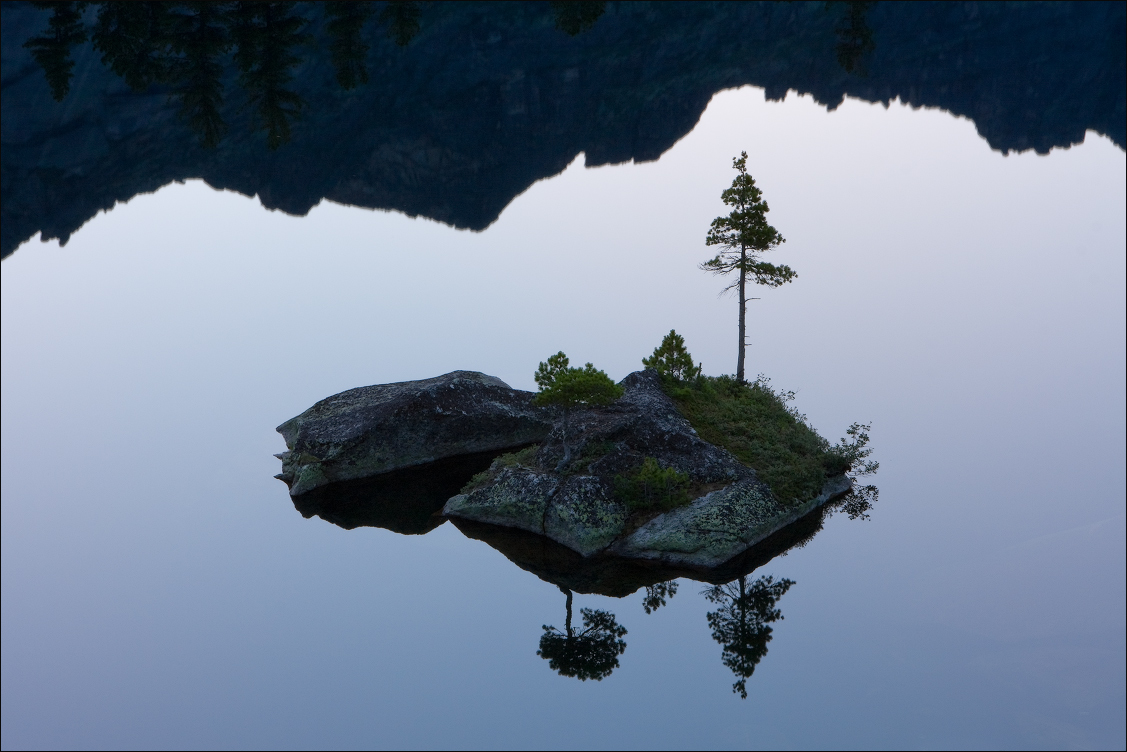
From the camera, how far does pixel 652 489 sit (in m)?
31.9

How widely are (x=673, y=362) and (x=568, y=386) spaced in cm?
765

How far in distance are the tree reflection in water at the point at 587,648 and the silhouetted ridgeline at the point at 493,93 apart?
A: 3137cm

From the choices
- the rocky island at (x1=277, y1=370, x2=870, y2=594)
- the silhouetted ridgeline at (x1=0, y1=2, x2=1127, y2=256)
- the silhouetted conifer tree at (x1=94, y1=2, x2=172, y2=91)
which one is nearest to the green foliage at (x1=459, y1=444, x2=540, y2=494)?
the rocky island at (x1=277, y1=370, x2=870, y2=594)

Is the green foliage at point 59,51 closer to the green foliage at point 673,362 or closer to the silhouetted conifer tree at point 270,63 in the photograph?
the silhouetted conifer tree at point 270,63

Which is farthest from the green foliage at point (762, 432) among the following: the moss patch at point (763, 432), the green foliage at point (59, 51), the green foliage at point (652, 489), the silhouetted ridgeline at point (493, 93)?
the green foliage at point (59, 51)

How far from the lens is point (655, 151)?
75.8 meters

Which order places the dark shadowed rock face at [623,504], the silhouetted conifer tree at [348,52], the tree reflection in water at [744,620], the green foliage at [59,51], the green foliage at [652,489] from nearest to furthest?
the tree reflection in water at [744,620]
the dark shadowed rock face at [623,504]
the green foliage at [652,489]
the green foliage at [59,51]
the silhouetted conifer tree at [348,52]

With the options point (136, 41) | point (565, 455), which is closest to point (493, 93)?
point (136, 41)

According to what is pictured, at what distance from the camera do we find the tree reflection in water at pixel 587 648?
2506 cm

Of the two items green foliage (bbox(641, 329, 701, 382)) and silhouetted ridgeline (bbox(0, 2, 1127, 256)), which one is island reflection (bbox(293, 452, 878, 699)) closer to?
green foliage (bbox(641, 329, 701, 382))

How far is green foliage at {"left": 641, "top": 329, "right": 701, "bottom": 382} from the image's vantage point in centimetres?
3906

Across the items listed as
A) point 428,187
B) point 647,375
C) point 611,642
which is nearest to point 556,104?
point 428,187

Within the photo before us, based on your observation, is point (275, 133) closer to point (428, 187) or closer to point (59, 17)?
point (59, 17)

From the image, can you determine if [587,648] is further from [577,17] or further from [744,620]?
[577,17]
